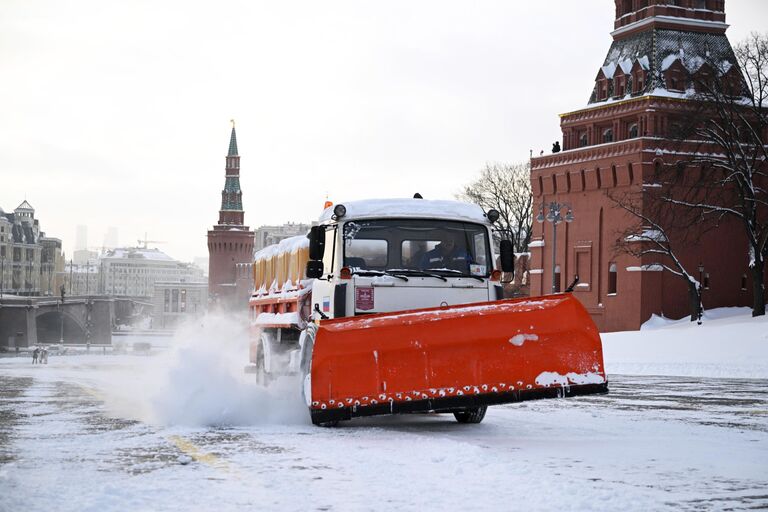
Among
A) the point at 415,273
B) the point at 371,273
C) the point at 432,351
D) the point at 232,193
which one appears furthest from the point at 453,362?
the point at 232,193

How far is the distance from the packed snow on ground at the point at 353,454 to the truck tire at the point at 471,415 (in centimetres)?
25

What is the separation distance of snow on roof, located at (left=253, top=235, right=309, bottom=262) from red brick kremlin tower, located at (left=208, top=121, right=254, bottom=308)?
457 feet

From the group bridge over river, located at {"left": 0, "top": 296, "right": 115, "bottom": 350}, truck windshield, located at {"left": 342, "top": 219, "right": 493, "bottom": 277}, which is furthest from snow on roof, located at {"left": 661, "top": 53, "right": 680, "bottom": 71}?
bridge over river, located at {"left": 0, "top": 296, "right": 115, "bottom": 350}

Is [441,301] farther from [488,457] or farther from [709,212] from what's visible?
[709,212]

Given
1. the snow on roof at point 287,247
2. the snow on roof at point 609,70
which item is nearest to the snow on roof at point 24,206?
the snow on roof at point 609,70

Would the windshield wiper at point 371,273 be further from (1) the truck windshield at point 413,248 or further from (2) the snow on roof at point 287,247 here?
(2) the snow on roof at point 287,247

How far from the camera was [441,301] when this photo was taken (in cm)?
1392

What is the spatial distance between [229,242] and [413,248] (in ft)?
504

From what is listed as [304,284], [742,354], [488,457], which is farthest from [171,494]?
[742,354]

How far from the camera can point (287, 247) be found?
746 inches

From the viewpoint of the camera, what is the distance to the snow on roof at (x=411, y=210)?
565 inches

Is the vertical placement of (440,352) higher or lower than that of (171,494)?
higher

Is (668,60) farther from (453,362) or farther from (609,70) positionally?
(453,362)

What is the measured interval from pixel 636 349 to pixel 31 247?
147 metres
